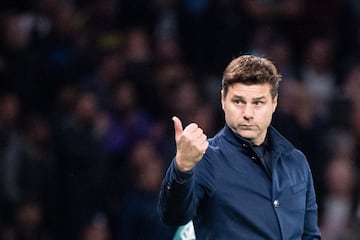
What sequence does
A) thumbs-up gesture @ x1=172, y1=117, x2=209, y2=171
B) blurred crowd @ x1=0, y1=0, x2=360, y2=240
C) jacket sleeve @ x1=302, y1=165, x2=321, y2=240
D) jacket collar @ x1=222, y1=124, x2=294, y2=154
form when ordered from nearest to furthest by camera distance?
thumbs-up gesture @ x1=172, y1=117, x2=209, y2=171
jacket collar @ x1=222, y1=124, x2=294, y2=154
jacket sleeve @ x1=302, y1=165, x2=321, y2=240
blurred crowd @ x1=0, y1=0, x2=360, y2=240

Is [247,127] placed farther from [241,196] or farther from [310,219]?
[310,219]

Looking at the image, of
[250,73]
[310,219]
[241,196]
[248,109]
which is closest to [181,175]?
[241,196]

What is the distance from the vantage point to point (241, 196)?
472 cm

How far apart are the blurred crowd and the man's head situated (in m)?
3.29

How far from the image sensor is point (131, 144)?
9.84 meters

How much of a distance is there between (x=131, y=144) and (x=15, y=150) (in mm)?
1075

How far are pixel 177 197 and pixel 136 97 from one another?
5.78 meters

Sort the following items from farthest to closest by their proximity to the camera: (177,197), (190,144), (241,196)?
1. (241,196)
2. (177,197)
3. (190,144)

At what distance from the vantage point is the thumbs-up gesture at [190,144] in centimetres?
433

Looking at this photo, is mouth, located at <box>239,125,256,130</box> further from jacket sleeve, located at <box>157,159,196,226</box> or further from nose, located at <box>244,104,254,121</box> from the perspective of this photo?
jacket sleeve, located at <box>157,159,196,226</box>

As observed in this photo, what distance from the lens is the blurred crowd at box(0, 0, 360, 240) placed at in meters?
9.23

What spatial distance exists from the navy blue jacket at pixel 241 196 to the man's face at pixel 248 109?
7cm

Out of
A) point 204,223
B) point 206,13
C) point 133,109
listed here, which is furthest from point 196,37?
point 204,223

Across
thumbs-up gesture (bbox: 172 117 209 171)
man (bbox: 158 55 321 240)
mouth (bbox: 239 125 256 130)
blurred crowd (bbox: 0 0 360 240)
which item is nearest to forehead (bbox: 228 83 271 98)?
man (bbox: 158 55 321 240)
